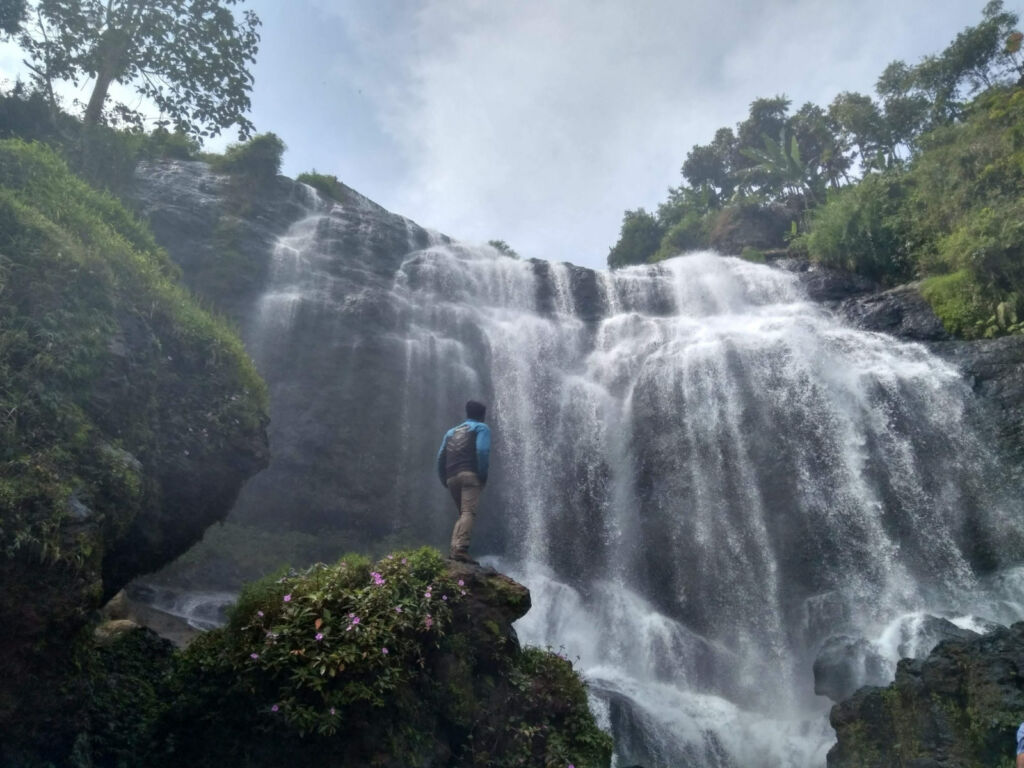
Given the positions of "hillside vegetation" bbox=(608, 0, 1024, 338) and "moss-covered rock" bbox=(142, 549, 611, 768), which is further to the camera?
"hillside vegetation" bbox=(608, 0, 1024, 338)

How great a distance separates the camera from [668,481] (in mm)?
15672

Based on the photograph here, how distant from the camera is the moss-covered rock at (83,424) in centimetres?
557

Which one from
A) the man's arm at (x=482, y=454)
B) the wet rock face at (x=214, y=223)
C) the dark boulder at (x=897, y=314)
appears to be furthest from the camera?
the dark boulder at (x=897, y=314)

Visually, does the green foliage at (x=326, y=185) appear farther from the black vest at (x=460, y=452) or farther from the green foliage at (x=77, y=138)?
the black vest at (x=460, y=452)

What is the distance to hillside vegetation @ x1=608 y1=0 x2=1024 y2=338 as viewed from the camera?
1791 centimetres

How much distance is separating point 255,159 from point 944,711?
21638mm

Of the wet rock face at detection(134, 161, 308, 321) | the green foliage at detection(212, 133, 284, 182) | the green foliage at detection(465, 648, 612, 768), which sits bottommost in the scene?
the green foliage at detection(465, 648, 612, 768)

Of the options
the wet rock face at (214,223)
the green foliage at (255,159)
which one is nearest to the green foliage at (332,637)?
the wet rock face at (214,223)

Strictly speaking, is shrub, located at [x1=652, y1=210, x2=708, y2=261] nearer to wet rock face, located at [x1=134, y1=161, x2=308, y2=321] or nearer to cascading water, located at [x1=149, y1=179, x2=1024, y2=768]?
cascading water, located at [x1=149, y1=179, x2=1024, y2=768]

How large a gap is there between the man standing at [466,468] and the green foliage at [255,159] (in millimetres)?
16445

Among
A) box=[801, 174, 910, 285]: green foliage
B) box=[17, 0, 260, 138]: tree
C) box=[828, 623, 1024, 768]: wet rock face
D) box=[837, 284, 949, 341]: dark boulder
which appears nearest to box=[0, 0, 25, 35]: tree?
box=[17, 0, 260, 138]: tree

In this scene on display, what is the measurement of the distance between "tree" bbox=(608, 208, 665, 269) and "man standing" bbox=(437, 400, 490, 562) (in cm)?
2796

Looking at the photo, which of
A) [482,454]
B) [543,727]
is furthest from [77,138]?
[543,727]

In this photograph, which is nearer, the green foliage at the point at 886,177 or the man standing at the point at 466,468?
the man standing at the point at 466,468
